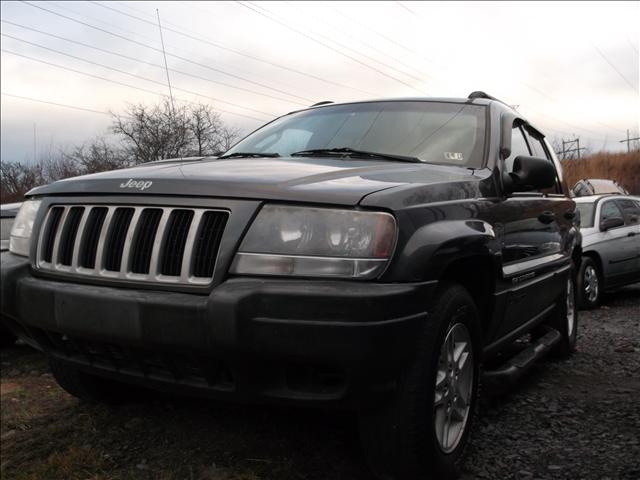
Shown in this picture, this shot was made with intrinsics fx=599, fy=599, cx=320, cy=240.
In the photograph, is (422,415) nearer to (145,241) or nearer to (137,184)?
(145,241)

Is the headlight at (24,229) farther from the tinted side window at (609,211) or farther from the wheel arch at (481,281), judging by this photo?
the tinted side window at (609,211)

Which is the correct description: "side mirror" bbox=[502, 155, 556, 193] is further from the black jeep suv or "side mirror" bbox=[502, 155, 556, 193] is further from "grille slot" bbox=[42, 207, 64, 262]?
"grille slot" bbox=[42, 207, 64, 262]

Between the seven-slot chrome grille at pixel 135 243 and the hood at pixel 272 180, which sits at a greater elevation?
the hood at pixel 272 180

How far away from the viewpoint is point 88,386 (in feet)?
10.4

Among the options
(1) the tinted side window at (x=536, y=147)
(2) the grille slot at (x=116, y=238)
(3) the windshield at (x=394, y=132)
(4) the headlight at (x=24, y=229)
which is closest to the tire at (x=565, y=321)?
(1) the tinted side window at (x=536, y=147)

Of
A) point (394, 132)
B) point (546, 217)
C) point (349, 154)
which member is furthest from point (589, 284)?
point (349, 154)

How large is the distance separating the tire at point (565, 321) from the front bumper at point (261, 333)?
2763 mm

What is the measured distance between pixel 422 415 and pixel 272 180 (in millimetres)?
1019

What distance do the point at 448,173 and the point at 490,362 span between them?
60.9 inches

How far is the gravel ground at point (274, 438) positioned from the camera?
8.56 feet

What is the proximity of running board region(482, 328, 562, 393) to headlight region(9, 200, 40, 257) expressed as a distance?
2.27 meters

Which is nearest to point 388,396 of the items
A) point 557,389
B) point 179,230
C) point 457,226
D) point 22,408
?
point 457,226

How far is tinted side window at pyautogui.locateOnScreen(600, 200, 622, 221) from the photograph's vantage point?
808cm

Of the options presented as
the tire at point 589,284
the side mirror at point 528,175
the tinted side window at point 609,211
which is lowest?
the tire at point 589,284
